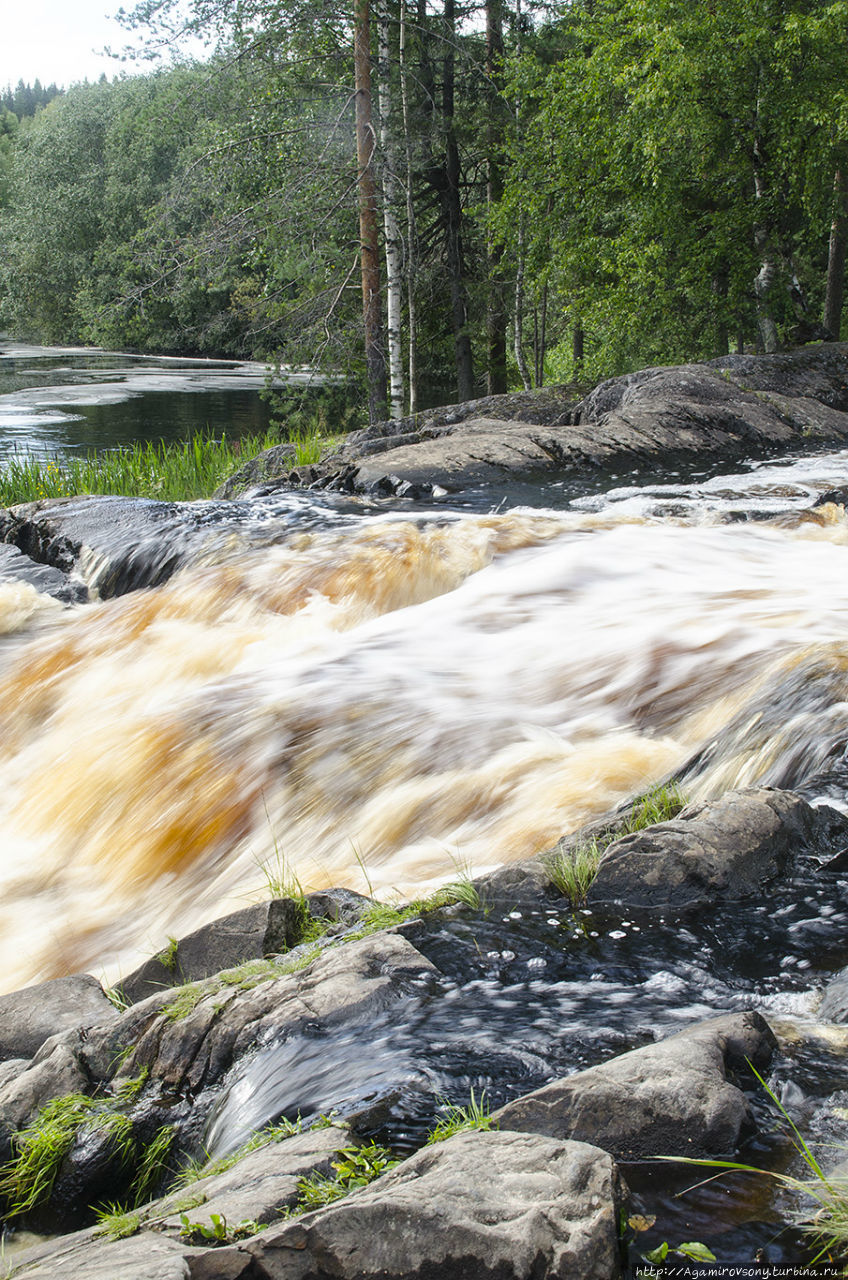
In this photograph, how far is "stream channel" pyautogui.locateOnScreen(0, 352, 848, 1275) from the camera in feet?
7.13

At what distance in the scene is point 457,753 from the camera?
4.46 meters

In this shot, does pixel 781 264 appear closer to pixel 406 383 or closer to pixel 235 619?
pixel 406 383

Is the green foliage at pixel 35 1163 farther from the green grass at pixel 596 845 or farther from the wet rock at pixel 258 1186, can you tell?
the green grass at pixel 596 845

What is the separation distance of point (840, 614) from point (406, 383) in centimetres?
1877

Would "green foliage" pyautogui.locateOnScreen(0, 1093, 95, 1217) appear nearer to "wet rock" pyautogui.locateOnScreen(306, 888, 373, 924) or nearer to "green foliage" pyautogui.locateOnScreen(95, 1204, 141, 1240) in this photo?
"green foliage" pyautogui.locateOnScreen(95, 1204, 141, 1240)

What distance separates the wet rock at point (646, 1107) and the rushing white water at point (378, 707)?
Result: 163 centimetres

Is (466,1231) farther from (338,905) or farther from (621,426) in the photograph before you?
(621,426)

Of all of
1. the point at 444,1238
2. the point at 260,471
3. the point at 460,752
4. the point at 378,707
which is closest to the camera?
the point at 444,1238

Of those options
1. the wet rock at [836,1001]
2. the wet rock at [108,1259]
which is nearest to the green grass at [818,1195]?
the wet rock at [836,1001]

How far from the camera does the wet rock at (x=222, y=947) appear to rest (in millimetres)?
2908

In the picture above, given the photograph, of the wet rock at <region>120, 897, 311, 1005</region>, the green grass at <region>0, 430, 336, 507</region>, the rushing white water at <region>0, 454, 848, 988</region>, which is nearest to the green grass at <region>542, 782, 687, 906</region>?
the rushing white water at <region>0, 454, 848, 988</region>

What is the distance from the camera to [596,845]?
3080 mm

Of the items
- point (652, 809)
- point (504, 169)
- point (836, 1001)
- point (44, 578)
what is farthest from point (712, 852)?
point (504, 169)

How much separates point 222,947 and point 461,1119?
1.23 m
